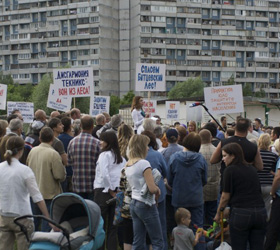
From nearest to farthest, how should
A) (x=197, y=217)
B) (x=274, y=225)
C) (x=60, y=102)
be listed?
(x=197, y=217)
(x=274, y=225)
(x=60, y=102)

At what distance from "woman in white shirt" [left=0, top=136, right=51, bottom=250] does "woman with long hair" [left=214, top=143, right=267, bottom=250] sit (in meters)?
2.42

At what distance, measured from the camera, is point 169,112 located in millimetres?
30984

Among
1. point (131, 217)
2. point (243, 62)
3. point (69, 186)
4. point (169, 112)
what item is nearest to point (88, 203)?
point (131, 217)

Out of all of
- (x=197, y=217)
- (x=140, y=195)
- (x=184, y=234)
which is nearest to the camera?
(x=140, y=195)

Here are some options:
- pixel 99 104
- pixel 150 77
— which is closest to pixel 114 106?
pixel 99 104

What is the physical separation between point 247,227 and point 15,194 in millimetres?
3019

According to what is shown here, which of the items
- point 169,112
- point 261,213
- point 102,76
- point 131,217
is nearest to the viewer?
point 261,213

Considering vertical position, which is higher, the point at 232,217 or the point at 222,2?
the point at 222,2

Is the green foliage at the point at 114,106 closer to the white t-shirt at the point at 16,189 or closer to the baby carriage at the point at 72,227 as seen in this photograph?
the white t-shirt at the point at 16,189

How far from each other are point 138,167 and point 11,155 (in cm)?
170

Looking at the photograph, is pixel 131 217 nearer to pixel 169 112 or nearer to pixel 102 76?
pixel 169 112

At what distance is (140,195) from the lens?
8.33 meters

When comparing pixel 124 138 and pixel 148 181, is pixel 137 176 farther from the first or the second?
pixel 124 138

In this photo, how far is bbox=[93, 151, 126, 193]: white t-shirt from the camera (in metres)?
9.20
